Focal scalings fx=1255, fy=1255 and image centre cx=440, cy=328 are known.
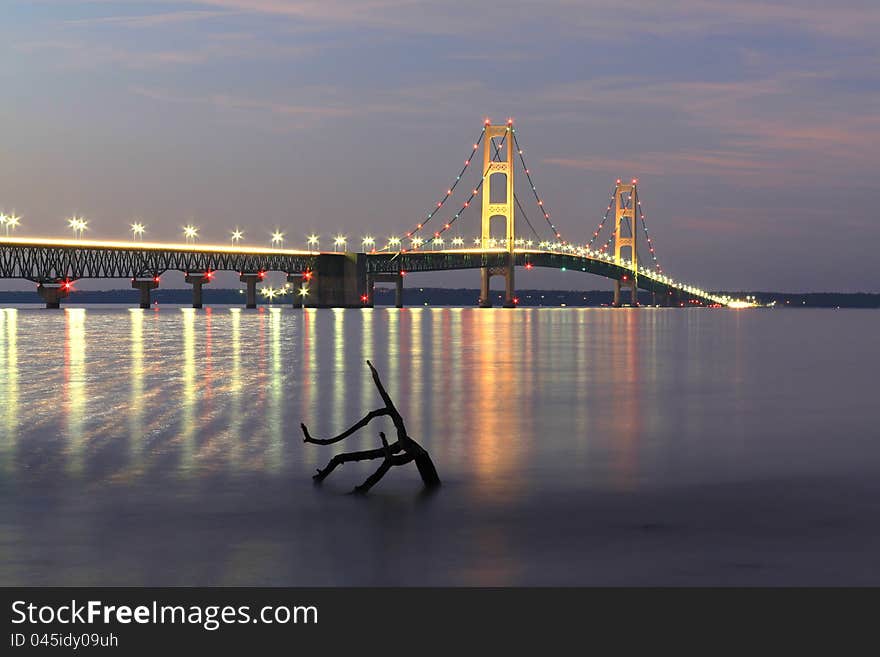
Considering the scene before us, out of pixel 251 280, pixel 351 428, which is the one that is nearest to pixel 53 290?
pixel 251 280

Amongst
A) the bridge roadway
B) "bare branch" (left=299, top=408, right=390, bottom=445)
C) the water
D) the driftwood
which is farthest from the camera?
the bridge roadway

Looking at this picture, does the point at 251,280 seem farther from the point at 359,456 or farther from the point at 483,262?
the point at 359,456

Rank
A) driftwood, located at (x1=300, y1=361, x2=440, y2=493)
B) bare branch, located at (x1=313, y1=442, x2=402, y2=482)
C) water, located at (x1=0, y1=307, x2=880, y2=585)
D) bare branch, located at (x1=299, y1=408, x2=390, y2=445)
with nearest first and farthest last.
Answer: water, located at (x1=0, y1=307, x2=880, y2=585)
driftwood, located at (x1=300, y1=361, x2=440, y2=493)
bare branch, located at (x1=313, y1=442, x2=402, y2=482)
bare branch, located at (x1=299, y1=408, x2=390, y2=445)

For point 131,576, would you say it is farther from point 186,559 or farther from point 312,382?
point 312,382

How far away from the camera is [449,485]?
1532cm

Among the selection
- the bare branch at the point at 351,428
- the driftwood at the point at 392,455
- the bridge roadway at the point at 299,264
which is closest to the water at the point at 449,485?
the driftwood at the point at 392,455

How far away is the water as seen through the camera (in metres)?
10.8

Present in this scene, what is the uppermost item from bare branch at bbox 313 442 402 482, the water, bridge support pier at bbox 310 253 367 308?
bridge support pier at bbox 310 253 367 308

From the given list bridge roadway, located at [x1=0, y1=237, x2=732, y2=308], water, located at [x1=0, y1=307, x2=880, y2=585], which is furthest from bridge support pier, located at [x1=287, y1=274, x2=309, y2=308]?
water, located at [x1=0, y1=307, x2=880, y2=585]

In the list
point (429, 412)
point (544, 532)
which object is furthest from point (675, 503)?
point (429, 412)

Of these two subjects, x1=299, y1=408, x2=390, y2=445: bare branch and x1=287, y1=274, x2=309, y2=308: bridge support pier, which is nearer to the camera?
x1=299, y1=408, x2=390, y2=445: bare branch

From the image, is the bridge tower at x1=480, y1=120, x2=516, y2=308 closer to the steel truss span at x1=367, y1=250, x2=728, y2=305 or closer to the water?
the steel truss span at x1=367, y1=250, x2=728, y2=305
